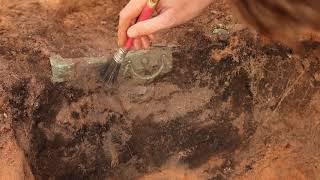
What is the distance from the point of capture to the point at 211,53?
2590mm

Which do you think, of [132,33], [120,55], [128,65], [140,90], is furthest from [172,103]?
[132,33]

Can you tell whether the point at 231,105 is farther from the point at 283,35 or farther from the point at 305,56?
the point at 283,35

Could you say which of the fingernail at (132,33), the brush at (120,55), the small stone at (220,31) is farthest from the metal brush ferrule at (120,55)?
the small stone at (220,31)

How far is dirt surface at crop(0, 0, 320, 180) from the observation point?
2.33 m

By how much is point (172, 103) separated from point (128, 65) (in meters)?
0.31

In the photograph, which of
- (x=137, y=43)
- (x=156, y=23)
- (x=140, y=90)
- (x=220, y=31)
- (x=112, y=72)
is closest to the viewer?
(x=156, y=23)

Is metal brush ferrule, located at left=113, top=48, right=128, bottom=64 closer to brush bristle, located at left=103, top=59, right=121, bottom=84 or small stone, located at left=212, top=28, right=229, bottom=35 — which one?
brush bristle, located at left=103, top=59, right=121, bottom=84

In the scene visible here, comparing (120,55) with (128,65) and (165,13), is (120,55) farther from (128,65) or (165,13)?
(165,13)

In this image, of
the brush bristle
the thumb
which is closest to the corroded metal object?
the brush bristle

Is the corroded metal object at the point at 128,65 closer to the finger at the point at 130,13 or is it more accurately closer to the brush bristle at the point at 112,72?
the brush bristle at the point at 112,72

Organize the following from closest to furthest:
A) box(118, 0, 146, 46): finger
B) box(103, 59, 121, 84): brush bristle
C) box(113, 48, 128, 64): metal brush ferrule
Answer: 1. box(118, 0, 146, 46): finger
2. box(113, 48, 128, 64): metal brush ferrule
3. box(103, 59, 121, 84): brush bristle

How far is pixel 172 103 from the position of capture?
2.52 m

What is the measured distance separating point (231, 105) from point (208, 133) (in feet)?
0.64

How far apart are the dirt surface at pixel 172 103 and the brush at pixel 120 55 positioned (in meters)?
0.07
